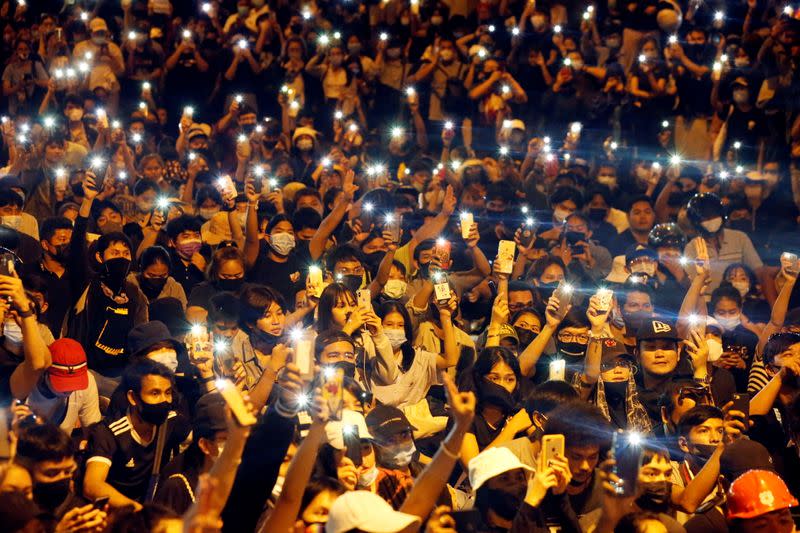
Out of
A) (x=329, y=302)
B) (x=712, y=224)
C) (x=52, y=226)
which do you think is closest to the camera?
(x=329, y=302)

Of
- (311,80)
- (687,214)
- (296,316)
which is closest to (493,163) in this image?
(687,214)

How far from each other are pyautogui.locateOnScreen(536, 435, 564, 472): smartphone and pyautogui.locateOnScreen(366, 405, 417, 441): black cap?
1008 mm

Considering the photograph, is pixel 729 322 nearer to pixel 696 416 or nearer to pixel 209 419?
pixel 696 416

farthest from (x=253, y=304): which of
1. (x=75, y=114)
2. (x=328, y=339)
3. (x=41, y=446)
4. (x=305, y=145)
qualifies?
(x=75, y=114)

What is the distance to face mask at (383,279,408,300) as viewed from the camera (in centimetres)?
827

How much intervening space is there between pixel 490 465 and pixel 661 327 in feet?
8.22

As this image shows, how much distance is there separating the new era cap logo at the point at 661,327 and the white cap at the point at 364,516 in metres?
3.48

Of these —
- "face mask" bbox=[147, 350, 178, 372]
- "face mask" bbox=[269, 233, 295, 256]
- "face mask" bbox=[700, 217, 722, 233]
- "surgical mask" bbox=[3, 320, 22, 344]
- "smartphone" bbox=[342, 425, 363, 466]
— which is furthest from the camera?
"face mask" bbox=[700, 217, 722, 233]

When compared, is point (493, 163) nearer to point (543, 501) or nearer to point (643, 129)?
point (643, 129)

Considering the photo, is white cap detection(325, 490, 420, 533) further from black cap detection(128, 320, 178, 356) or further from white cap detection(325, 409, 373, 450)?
black cap detection(128, 320, 178, 356)

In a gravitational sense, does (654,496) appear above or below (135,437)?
above

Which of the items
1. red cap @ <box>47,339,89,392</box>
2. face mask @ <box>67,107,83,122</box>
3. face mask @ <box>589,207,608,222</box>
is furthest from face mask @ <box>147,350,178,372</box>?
face mask @ <box>67,107,83,122</box>

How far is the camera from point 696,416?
5.75 metres

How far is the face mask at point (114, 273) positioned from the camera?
7.56m
